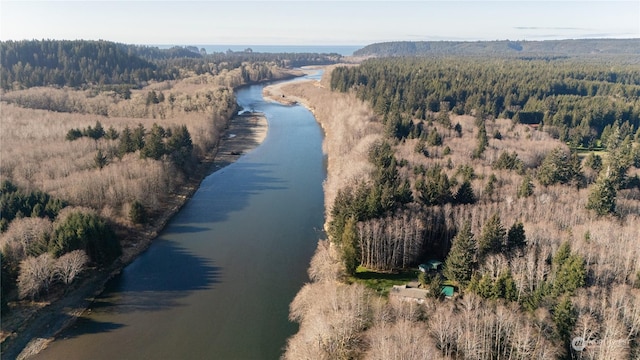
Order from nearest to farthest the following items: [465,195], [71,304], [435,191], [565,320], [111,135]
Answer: [565,320], [71,304], [435,191], [465,195], [111,135]

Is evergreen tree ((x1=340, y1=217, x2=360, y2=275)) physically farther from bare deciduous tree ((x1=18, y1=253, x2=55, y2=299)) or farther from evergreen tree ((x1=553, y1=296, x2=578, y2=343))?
bare deciduous tree ((x1=18, y1=253, x2=55, y2=299))

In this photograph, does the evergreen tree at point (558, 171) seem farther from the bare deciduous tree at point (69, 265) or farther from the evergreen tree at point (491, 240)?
the bare deciduous tree at point (69, 265)

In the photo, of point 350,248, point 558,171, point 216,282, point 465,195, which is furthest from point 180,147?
point 558,171

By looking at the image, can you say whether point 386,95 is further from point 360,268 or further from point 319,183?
point 360,268

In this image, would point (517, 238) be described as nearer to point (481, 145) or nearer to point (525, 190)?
point (525, 190)

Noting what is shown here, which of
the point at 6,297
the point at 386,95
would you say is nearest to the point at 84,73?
the point at 386,95

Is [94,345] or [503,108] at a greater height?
[503,108]

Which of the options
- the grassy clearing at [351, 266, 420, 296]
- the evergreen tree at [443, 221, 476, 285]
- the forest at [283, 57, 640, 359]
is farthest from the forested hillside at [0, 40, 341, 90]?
the evergreen tree at [443, 221, 476, 285]

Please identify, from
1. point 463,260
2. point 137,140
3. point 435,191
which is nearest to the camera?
point 463,260
